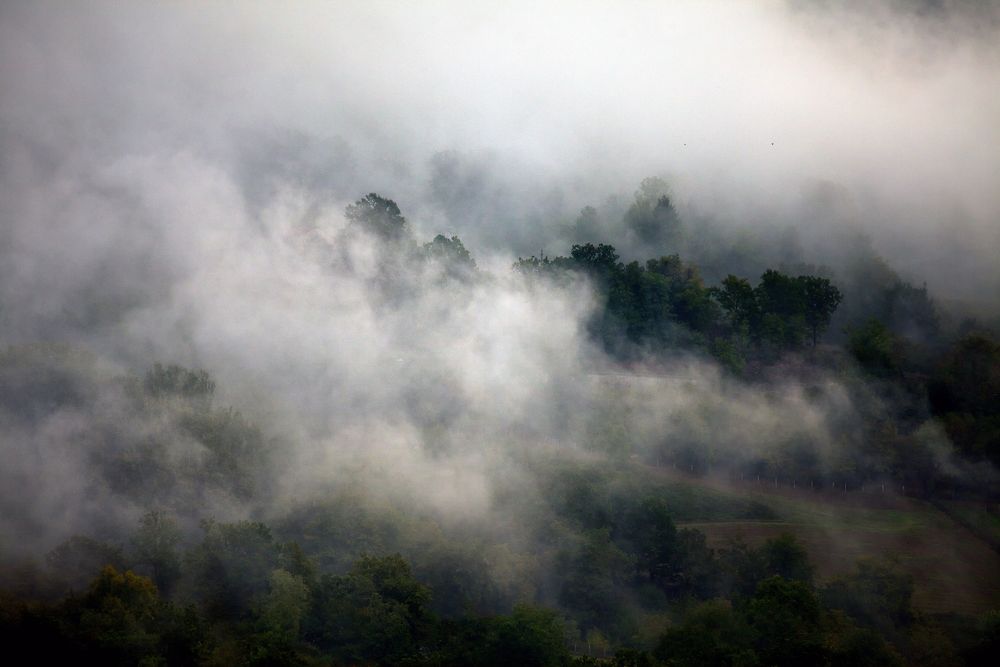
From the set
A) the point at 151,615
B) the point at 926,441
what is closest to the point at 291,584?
the point at 151,615

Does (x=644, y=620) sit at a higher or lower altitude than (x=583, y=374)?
lower

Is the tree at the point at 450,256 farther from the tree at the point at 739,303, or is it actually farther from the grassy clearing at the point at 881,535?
the grassy clearing at the point at 881,535

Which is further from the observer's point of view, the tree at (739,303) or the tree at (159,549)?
the tree at (739,303)

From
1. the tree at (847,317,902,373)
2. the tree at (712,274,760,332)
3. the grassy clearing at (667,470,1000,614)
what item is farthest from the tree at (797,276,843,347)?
the grassy clearing at (667,470,1000,614)

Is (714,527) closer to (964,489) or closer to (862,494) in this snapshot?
(862,494)

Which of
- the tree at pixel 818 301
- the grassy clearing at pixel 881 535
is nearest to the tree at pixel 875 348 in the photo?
the tree at pixel 818 301

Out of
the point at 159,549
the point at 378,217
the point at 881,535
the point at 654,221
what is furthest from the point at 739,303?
the point at 159,549
